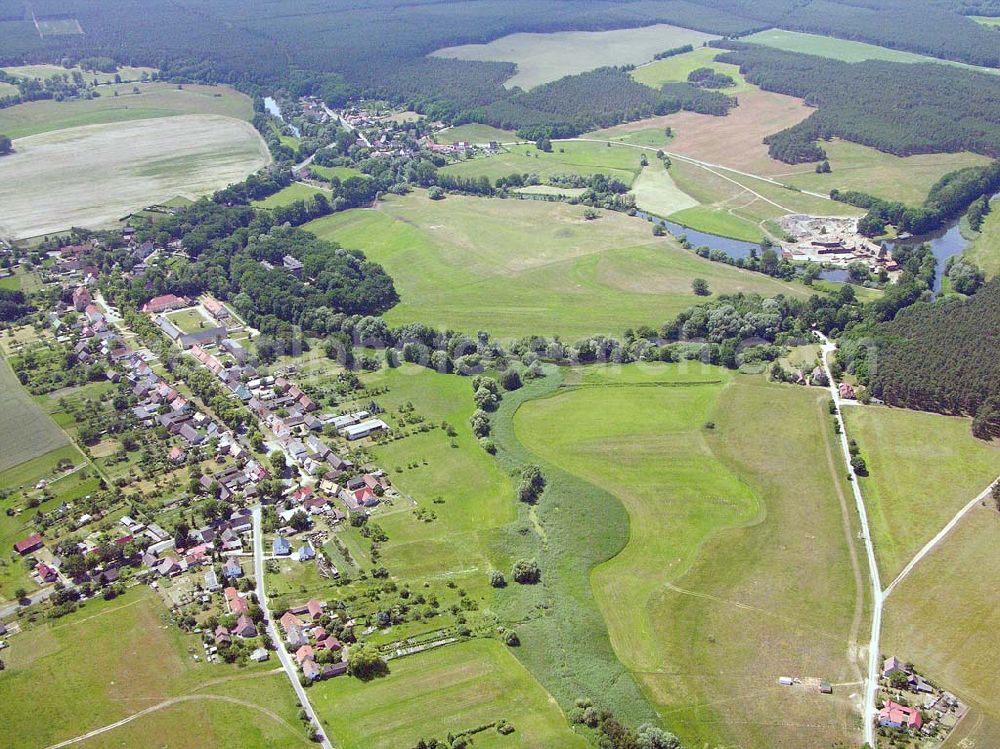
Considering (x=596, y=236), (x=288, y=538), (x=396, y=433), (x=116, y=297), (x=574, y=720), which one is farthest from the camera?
(x=596, y=236)

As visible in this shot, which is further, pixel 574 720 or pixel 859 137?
Answer: pixel 859 137

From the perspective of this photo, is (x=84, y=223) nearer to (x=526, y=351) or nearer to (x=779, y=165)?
(x=526, y=351)

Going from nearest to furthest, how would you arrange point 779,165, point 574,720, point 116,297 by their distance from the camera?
point 574,720 < point 116,297 < point 779,165

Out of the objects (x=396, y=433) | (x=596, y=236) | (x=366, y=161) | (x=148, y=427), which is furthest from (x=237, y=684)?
(x=366, y=161)

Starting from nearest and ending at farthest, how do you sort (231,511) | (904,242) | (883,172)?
1. (231,511)
2. (904,242)
3. (883,172)

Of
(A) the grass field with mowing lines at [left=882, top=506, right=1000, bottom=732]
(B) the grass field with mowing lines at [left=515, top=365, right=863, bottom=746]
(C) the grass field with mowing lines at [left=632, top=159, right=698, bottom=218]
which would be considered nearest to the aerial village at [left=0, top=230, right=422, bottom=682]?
(B) the grass field with mowing lines at [left=515, top=365, right=863, bottom=746]

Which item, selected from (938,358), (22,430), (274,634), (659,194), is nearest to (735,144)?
(659,194)

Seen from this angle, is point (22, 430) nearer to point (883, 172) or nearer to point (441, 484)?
point (441, 484)
